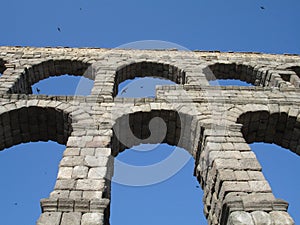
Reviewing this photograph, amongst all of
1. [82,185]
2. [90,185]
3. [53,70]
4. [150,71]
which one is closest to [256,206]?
[90,185]

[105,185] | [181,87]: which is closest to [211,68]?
[181,87]

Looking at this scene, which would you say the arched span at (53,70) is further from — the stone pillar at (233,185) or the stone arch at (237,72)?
the stone pillar at (233,185)

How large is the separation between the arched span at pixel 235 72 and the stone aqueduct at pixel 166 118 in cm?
4

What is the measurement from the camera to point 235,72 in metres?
16.5

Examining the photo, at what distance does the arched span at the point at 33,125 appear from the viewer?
37.5 ft

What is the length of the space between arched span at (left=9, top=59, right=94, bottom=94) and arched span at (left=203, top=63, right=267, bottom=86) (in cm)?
487

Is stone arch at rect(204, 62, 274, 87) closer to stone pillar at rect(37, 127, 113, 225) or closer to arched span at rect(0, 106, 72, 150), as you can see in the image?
arched span at rect(0, 106, 72, 150)

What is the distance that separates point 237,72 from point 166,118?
6.07m

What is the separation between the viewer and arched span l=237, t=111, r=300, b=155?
11.7 meters

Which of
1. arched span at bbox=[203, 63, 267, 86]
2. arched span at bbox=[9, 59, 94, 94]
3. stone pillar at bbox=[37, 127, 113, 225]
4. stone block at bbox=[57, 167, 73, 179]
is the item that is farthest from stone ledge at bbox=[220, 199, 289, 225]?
arched span at bbox=[9, 59, 94, 94]

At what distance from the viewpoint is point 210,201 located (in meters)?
9.30

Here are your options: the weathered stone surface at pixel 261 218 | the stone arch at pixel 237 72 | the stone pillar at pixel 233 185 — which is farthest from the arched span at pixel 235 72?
the weathered stone surface at pixel 261 218

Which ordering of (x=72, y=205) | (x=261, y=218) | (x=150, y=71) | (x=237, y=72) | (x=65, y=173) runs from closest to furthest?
(x=261, y=218), (x=72, y=205), (x=65, y=173), (x=150, y=71), (x=237, y=72)

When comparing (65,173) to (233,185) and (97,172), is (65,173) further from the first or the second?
(233,185)
